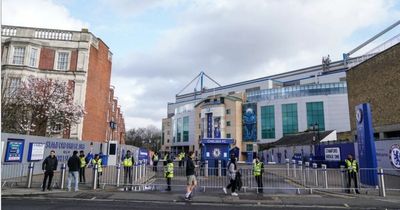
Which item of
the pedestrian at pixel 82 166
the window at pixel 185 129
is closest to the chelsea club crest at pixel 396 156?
the pedestrian at pixel 82 166

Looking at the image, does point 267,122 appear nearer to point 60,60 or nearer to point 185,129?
point 185,129

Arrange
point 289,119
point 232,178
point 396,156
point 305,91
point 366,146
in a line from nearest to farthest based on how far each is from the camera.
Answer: point 232,178 → point 366,146 → point 396,156 → point 305,91 → point 289,119

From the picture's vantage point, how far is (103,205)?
1100 cm

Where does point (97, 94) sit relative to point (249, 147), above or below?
above

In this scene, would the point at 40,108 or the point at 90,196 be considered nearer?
the point at 90,196

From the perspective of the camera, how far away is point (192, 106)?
359 feet

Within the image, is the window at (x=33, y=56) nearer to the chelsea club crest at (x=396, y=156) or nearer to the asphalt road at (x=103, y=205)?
the asphalt road at (x=103, y=205)

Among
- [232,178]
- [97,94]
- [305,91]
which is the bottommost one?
[232,178]

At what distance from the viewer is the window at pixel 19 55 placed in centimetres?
3547

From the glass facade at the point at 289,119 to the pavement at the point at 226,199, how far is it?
6353cm

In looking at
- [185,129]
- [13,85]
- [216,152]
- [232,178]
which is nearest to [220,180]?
[232,178]

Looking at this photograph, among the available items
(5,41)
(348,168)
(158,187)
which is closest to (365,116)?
(348,168)

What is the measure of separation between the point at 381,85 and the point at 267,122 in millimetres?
47989

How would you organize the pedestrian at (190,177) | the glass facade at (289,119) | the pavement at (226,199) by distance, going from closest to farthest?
the pavement at (226,199) < the pedestrian at (190,177) < the glass facade at (289,119)
